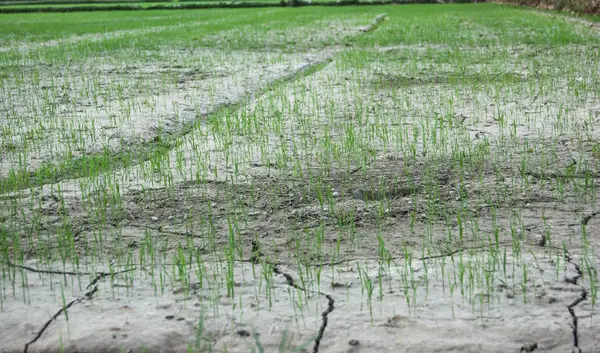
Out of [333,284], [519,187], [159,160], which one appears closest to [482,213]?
[519,187]

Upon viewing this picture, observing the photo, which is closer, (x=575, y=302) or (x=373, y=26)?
(x=575, y=302)

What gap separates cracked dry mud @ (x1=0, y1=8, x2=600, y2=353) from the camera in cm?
253

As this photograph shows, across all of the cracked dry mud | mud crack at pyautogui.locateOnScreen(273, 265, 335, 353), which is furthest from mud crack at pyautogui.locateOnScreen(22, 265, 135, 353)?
mud crack at pyautogui.locateOnScreen(273, 265, 335, 353)

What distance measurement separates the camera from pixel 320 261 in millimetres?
3197

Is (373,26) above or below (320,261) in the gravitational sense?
above

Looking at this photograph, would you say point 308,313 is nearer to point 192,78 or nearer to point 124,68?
point 192,78

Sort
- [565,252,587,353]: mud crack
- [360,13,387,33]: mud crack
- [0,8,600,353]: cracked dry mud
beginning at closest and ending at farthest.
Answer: [565,252,587,353]: mud crack, [0,8,600,353]: cracked dry mud, [360,13,387,33]: mud crack

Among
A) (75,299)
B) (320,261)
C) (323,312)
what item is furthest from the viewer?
(320,261)

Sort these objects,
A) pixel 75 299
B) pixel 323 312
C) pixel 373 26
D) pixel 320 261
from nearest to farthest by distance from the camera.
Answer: pixel 323 312 → pixel 75 299 → pixel 320 261 → pixel 373 26

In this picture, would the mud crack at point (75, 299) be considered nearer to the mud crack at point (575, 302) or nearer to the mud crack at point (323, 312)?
the mud crack at point (323, 312)

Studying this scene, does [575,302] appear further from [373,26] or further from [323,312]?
[373,26]

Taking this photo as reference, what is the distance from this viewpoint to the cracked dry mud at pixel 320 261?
2531mm

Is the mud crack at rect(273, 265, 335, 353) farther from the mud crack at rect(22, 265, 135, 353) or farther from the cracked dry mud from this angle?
the mud crack at rect(22, 265, 135, 353)

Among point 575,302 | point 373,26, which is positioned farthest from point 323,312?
point 373,26
